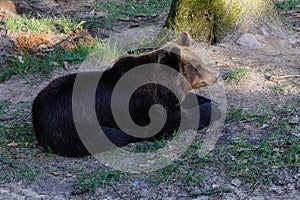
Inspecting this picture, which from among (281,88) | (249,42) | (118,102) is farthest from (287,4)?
(118,102)

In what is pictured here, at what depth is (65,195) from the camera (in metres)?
3.48

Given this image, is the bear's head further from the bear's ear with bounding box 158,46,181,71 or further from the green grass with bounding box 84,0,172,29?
the green grass with bounding box 84,0,172,29

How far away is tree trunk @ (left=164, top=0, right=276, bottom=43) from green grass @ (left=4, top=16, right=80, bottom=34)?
1.88 meters

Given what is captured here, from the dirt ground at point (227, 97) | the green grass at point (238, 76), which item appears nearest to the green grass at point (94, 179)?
the dirt ground at point (227, 97)

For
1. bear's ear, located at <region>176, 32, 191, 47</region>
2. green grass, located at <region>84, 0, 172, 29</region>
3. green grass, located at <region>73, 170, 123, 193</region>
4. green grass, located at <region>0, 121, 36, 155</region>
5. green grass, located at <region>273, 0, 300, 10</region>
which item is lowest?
green grass, located at <region>0, 121, 36, 155</region>

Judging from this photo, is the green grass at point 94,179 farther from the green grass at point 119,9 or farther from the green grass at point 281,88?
the green grass at point 119,9

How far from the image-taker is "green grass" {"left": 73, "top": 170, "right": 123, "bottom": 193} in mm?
3527

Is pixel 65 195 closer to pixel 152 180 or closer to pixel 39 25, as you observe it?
pixel 152 180

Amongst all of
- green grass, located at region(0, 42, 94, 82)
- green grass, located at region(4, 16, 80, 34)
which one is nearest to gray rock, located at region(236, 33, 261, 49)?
green grass, located at region(0, 42, 94, 82)

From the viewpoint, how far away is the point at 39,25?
7180mm

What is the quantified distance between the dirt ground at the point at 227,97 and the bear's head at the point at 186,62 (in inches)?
12.8

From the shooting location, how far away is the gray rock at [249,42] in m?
5.94

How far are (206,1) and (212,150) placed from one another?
264 centimetres

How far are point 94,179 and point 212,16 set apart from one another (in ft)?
10.3
